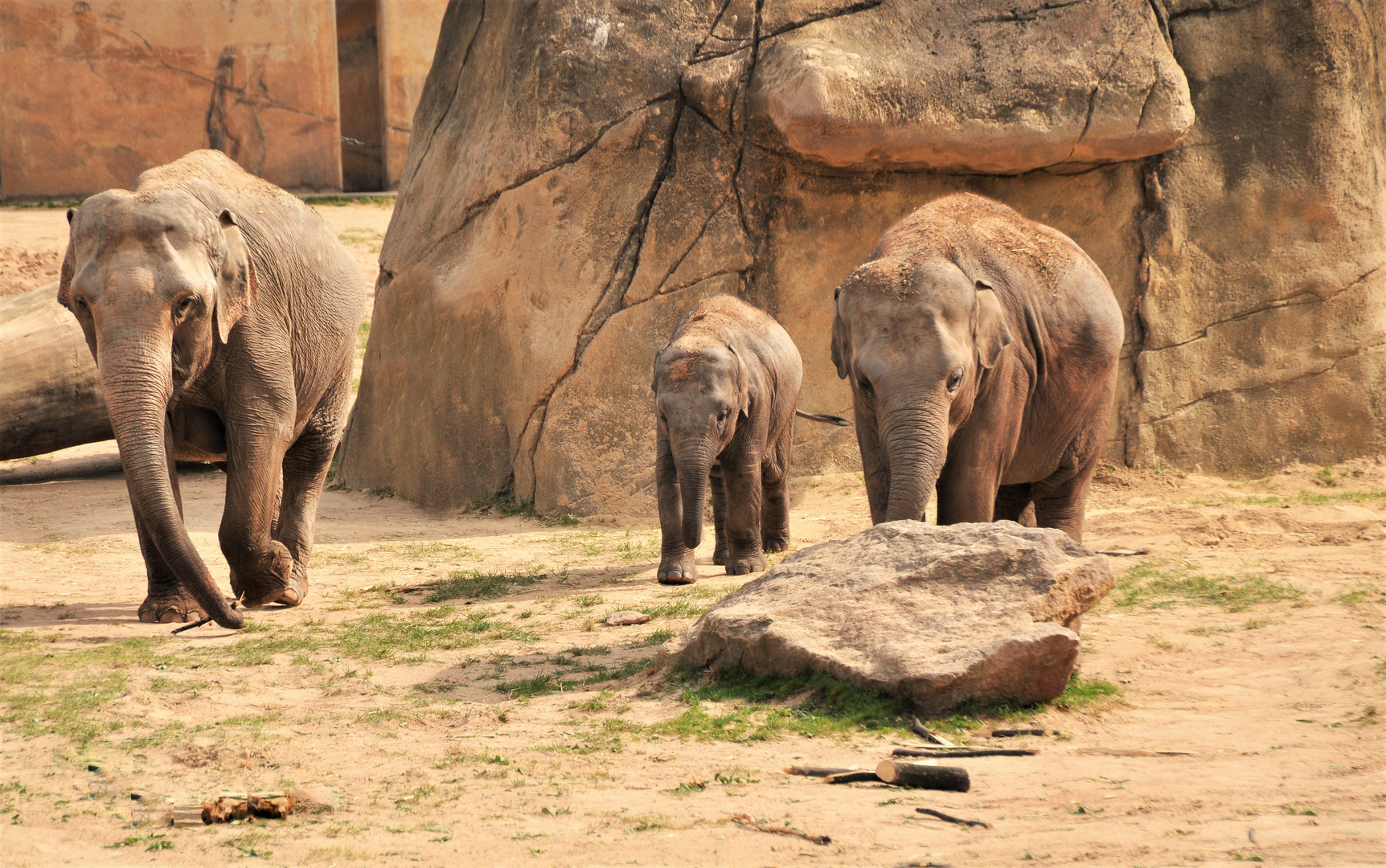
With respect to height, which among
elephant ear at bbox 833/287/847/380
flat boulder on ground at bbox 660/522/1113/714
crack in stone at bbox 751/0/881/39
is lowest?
flat boulder on ground at bbox 660/522/1113/714

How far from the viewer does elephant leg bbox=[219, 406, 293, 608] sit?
656 centimetres

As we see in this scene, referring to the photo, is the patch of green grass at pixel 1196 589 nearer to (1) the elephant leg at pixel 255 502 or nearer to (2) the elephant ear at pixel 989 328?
(2) the elephant ear at pixel 989 328

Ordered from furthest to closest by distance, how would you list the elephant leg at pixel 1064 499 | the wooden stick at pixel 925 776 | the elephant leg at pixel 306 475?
the elephant leg at pixel 306 475 → the elephant leg at pixel 1064 499 → the wooden stick at pixel 925 776

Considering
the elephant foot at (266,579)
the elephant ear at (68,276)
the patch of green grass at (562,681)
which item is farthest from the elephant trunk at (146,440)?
the patch of green grass at (562,681)

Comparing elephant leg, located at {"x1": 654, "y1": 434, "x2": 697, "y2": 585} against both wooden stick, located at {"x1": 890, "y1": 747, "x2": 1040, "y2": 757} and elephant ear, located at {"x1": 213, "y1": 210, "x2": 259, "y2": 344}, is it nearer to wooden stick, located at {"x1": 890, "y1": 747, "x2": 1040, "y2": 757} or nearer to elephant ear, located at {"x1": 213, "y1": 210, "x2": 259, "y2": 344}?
elephant ear, located at {"x1": 213, "y1": 210, "x2": 259, "y2": 344}

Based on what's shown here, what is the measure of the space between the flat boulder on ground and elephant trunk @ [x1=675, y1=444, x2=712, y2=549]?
195 cm

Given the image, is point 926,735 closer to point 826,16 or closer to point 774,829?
point 774,829

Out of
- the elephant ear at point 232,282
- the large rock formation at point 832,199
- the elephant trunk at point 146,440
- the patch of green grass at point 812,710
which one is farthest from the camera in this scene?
the large rock formation at point 832,199

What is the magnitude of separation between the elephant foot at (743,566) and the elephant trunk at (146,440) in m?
3.16

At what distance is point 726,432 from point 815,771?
3.84 metres

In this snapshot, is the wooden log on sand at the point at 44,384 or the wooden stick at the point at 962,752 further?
the wooden log on sand at the point at 44,384

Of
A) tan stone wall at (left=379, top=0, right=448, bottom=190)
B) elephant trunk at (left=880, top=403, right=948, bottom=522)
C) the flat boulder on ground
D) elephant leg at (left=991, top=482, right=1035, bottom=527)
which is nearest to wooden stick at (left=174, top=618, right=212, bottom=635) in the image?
the flat boulder on ground

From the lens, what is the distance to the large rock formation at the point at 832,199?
1063 centimetres


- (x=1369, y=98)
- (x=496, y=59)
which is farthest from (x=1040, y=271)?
(x=1369, y=98)
